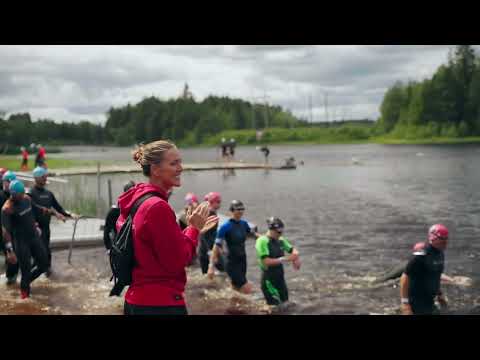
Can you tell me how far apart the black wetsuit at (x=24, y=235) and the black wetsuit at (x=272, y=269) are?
361 cm

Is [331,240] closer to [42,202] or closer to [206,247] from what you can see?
[206,247]

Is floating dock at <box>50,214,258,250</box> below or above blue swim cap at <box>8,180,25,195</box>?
below

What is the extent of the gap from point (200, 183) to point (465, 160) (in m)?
25.5

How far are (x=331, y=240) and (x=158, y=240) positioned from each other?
14123 millimetres

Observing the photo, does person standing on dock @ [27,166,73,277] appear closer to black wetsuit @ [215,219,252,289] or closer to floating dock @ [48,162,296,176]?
black wetsuit @ [215,219,252,289]

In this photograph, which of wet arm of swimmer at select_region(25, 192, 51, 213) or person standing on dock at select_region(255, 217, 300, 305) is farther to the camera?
wet arm of swimmer at select_region(25, 192, 51, 213)

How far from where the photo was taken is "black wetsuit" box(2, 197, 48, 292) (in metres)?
8.06

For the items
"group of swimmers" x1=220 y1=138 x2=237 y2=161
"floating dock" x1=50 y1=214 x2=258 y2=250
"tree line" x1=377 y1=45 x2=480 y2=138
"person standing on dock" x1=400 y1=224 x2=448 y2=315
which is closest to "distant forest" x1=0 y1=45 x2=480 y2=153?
"tree line" x1=377 y1=45 x2=480 y2=138

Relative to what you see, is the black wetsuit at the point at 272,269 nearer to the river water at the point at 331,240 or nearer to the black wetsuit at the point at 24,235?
the river water at the point at 331,240

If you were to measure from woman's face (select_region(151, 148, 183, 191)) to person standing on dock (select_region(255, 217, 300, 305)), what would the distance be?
199 inches

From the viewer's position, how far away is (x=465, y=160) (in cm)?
4688

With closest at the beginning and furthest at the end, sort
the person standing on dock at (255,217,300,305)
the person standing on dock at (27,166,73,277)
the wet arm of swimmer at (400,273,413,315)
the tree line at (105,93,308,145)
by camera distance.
Answer: 1. the wet arm of swimmer at (400,273,413,315)
2. the person standing on dock at (255,217,300,305)
3. the person standing on dock at (27,166,73,277)
4. the tree line at (105,93,308,145)
